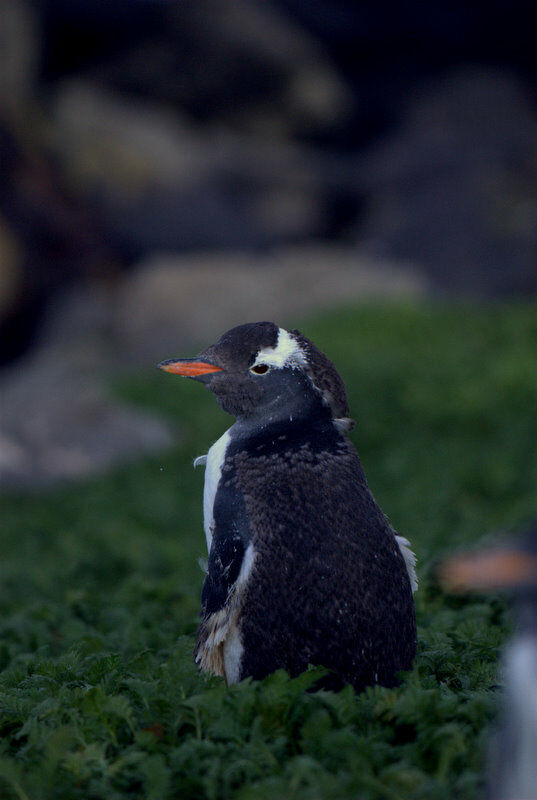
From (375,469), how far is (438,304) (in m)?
8.01

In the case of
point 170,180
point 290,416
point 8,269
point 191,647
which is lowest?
point 191,647

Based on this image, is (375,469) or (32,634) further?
(375,469)

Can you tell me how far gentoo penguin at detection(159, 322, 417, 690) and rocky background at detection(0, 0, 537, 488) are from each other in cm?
1473

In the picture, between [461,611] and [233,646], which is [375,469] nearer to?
[461,611]

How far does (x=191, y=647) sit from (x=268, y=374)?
1089mm

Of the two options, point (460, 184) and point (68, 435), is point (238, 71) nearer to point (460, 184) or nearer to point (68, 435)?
point (460, 184)

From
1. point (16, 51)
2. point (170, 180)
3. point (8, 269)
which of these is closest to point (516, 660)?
point (8, 269)

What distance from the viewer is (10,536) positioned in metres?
9.15

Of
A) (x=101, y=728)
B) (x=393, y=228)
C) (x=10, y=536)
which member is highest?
(x=393, y=228)

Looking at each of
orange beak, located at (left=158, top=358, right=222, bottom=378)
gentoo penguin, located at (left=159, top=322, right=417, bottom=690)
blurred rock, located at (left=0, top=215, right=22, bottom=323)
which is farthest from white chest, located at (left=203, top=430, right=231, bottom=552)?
blurred rock, located at (left=0, top=215, right=22, bottom=323)

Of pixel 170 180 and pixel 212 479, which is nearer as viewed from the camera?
pixel 212 479

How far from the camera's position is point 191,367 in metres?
3.37

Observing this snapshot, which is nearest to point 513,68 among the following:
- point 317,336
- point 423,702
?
point 317,336

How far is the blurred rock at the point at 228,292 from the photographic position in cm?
1877
